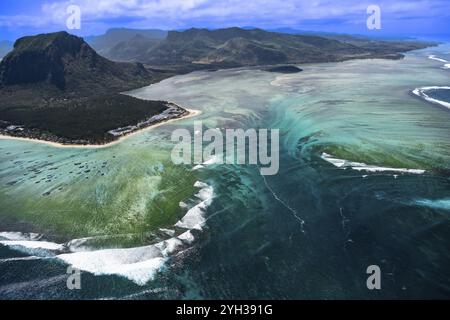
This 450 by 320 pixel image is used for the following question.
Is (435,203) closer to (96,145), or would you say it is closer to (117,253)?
(117,253)

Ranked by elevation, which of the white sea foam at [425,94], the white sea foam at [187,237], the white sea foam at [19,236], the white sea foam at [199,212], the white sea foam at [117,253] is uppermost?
the white sea foam at [425,94]

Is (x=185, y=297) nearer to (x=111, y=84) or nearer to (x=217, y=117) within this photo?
(x=217, y=117)

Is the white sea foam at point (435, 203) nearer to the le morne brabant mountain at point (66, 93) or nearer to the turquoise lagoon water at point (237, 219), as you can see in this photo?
the turquoise lagoon water at point (237, 219)

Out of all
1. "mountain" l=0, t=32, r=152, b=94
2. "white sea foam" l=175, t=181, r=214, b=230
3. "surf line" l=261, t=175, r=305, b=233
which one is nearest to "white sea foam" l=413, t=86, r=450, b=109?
"surf line" l=261, t=175, r=305, b=233

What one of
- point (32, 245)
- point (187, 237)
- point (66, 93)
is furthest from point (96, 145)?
point (66, 93)

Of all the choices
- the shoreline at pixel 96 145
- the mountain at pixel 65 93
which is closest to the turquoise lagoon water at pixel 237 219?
the shoreline at pixel 96 145
